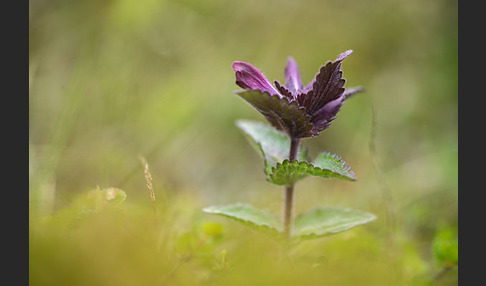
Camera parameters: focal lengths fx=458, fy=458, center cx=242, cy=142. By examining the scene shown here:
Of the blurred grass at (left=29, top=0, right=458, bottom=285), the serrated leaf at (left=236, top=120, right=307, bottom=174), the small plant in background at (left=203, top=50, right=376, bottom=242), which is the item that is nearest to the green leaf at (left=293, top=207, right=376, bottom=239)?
the small plant in background at (left=203, top=50, right=376, bottom=242)

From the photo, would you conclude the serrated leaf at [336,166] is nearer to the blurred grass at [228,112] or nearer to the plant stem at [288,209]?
the plant stem at [288,209]

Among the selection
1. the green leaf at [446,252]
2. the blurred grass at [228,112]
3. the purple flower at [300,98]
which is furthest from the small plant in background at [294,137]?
the green leaf at [446,252]

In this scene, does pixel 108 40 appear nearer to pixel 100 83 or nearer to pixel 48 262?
pixel 100 83

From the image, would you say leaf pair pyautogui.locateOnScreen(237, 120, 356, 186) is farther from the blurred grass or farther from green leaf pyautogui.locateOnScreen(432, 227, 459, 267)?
green leaf pyautogui.locateOnScreen(432, 227, 459, 267)

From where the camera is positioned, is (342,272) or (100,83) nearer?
(342,272)

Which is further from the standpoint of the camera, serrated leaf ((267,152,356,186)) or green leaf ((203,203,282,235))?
green leaf ((203,203,282,235))

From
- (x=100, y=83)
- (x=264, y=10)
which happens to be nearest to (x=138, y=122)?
(x=100, y=83)

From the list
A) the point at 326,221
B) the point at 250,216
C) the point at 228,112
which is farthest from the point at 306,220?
the point at 228,112

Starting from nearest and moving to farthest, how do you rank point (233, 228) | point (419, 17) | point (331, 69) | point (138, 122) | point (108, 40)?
point (331, 69) < point (233, 228) < point (138, 122) < point (108, 40) < point (419, 17)
